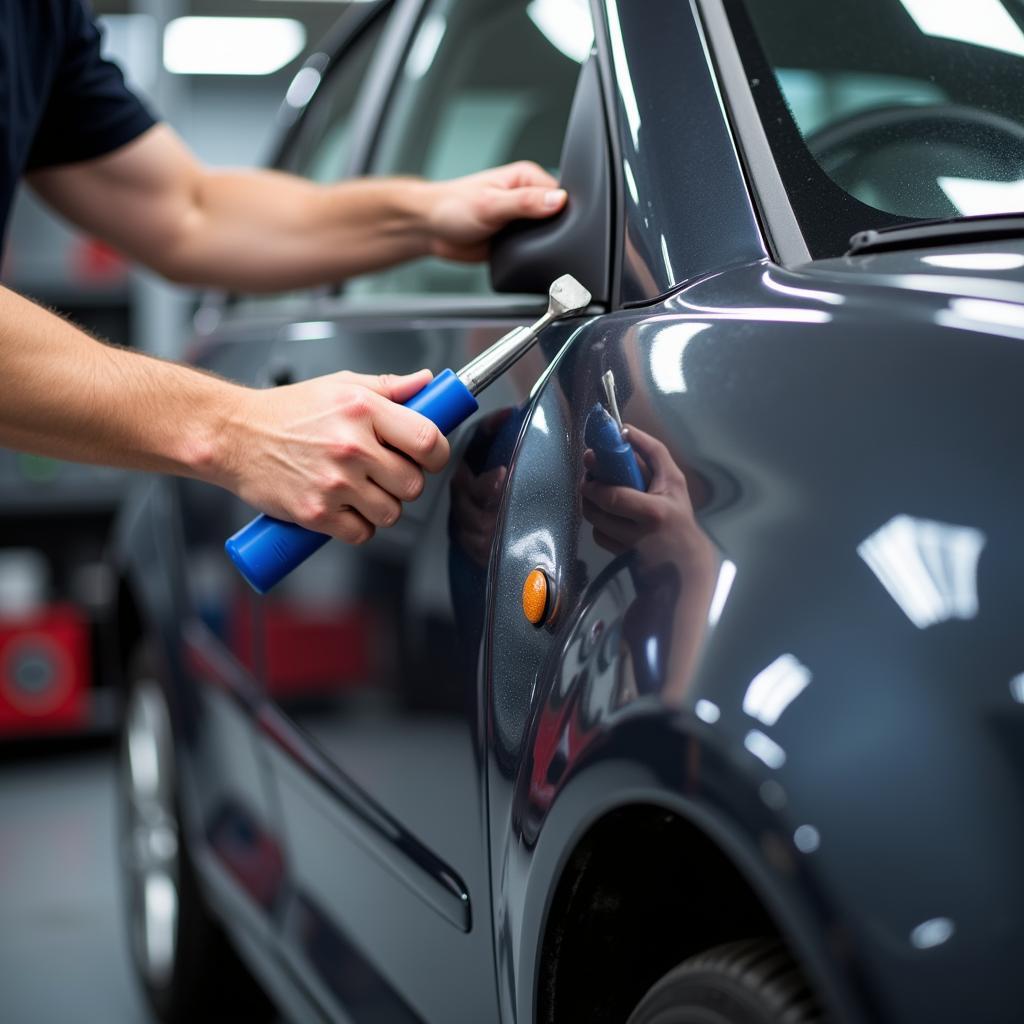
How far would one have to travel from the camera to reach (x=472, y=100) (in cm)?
167

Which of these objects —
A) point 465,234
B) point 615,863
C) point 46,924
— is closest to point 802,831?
→ point 615,863

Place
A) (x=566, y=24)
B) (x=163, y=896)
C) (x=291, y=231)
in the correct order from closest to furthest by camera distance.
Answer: (x=566, y=24) < (x=291, y=231) < (x=163, y=896)

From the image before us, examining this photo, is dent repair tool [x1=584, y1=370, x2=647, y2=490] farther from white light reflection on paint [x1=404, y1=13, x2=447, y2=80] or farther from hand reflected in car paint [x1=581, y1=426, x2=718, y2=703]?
white light reflection on paint [x1=404, y1=13, x2=447, y2=80]

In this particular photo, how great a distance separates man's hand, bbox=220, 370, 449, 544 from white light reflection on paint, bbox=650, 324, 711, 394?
214mm

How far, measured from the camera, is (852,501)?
678mm

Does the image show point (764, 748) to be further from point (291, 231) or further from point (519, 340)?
point (291, 231)

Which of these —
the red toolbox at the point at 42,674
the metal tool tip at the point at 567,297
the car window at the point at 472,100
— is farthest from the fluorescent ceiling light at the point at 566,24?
the red toolbox at the point at 42,674

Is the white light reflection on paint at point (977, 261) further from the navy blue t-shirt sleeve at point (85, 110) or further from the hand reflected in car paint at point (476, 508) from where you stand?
the navy blue t-shirt sleeve at point (85, 110)

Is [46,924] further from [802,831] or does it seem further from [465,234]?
[802,831]

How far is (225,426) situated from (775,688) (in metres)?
0.57

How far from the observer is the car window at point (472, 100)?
4.66 ft

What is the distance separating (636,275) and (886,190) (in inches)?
7.1

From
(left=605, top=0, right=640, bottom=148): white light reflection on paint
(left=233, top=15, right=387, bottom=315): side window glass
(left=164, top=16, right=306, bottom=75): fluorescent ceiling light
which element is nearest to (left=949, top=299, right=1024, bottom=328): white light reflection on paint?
(left=605, top=0, right=640, bottom=148): white light reflection on paint

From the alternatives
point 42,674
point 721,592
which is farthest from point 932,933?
point 42,674
